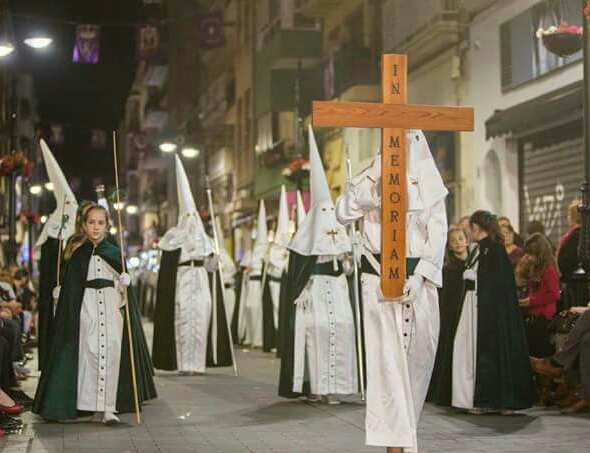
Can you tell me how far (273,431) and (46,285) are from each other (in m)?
4.12

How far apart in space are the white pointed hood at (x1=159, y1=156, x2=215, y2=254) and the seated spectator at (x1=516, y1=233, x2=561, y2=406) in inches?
237

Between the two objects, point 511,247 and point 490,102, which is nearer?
point 511,247

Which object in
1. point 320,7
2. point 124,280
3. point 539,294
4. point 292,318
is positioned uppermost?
point 320,7

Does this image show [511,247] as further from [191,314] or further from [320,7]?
[320,7]

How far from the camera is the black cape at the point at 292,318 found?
46.4 ft

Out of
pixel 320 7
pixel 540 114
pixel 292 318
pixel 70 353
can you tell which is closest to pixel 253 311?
pixel 540 114

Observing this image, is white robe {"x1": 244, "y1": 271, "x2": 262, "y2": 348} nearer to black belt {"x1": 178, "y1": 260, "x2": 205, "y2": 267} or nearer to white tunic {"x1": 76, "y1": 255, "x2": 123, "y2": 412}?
black belt {"x1": 178, "y1": 260, "x2": 205, "y2": 267}

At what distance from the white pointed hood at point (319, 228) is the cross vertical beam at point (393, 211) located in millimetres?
5126

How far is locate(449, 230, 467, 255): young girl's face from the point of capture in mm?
14000

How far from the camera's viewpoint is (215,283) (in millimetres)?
19438

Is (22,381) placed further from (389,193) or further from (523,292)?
(389,193)

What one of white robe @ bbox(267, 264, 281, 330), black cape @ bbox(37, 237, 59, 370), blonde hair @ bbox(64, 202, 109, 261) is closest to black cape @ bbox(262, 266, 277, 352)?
white robe @ bbox(267, 264, 281, 330)

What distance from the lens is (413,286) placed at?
365 inches

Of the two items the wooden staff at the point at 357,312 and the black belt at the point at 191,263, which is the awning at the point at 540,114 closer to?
the wooden staff at the point at 357,312
